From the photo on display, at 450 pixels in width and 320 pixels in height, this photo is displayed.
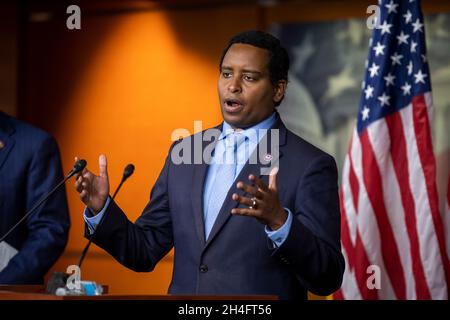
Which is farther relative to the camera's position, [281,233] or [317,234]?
[317,234]

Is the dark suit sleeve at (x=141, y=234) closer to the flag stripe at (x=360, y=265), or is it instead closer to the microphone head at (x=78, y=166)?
the microphone head at (x=78, y=166)

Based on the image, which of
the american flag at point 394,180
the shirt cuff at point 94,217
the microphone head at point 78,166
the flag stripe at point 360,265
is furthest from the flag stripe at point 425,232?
the microphone head at point 78,166

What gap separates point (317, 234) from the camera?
2.62 metres

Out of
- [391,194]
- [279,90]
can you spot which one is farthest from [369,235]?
[279,90]

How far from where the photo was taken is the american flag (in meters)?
4.39

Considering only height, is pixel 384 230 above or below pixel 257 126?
below

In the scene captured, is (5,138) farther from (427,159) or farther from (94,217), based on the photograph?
(427,159)

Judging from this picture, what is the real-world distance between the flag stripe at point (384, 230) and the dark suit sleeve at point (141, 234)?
70.7 inches

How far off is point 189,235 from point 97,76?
142 inches

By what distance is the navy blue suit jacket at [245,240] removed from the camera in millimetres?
2631

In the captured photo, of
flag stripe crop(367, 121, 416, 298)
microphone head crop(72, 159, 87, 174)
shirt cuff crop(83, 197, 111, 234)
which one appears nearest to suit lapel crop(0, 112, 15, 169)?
shirt cuff crop(83, 197, 111, 234)

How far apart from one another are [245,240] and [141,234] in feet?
1.24

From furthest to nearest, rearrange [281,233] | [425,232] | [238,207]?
[425,232]
[238,207]
[281,233]

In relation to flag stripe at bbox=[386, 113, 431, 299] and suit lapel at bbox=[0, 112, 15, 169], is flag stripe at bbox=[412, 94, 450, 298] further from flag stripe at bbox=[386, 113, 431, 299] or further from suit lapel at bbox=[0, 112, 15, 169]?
suit lapel at bbox=[0, 112, 15, 169]
